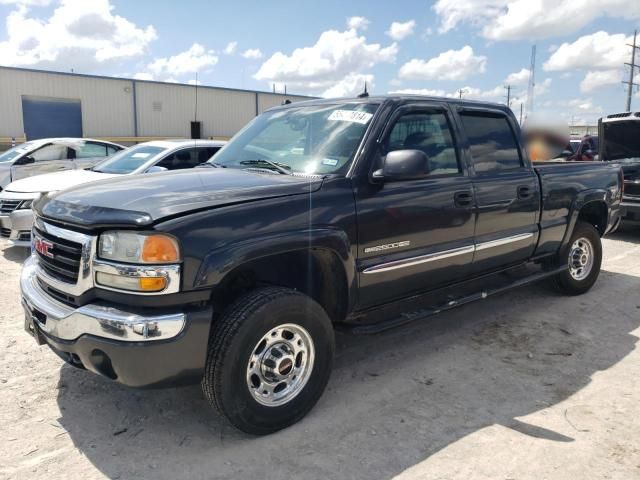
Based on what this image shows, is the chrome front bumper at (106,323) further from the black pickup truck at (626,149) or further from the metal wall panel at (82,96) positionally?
the metal wall panel at (82,96)

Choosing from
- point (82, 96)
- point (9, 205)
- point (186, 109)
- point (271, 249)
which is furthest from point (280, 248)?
point (186, 109)

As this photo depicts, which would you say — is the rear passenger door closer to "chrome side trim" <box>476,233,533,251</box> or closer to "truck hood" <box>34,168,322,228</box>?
"chrome side trim" <box>476,233,533,251</box>

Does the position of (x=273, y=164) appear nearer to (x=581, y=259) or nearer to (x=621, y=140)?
(x=581, y=259)

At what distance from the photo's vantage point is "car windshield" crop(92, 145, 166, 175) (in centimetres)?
736

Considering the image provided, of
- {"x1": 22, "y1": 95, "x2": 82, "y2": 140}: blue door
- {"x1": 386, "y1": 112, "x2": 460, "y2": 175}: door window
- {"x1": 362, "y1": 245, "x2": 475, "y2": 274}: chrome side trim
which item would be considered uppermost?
{"x1": 22, "y1": 95, "x2": 82, "y2": 140}: blue door

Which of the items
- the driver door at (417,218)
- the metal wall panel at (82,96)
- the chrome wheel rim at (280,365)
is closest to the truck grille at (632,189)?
the driver door at (417,218)

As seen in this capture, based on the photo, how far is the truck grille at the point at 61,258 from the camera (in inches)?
109

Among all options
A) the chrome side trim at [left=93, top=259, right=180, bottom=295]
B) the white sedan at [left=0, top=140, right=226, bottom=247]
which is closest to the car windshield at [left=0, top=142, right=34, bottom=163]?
the white sedan at [left=0, top=140, right=226, bottom=247]

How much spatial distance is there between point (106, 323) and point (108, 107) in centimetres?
3086

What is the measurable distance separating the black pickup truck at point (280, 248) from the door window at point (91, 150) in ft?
23.1

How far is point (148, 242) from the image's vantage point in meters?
2.55

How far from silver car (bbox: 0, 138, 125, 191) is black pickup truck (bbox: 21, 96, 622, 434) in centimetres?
696

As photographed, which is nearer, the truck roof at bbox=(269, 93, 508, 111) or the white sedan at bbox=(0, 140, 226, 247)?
the truck roof at bbox=(269, 93, 508, 111)

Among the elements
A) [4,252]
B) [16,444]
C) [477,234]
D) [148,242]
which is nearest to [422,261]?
[477,234]
